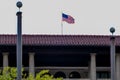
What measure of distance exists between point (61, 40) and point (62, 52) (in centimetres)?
141

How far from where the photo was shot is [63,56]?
56875mm

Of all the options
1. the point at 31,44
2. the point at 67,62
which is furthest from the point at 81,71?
the point at 31,44

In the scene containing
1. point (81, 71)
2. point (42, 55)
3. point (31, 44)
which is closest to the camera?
point (31, 44)

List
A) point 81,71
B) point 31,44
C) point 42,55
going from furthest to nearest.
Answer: point 81,71 → point 42,55 → point 31,44

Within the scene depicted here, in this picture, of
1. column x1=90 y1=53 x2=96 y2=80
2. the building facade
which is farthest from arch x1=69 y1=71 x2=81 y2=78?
column x1=90 y1=53 x2=96 y2=80

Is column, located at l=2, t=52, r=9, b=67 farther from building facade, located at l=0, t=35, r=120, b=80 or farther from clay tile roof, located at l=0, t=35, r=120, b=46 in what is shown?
clay tile roof, located at l=0, t=35, r=120, b=46

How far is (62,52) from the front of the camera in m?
53.4

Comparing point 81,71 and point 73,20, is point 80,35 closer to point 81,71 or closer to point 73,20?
point 73,20

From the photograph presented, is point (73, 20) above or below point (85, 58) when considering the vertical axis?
above

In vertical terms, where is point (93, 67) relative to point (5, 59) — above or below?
below

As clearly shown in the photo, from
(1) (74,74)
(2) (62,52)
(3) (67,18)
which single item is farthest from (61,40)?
(1) (74,74)

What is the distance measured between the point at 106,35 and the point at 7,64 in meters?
10.6

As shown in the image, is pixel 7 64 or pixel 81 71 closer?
pixel 7 64

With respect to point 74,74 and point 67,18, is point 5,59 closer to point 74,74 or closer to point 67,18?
point 67,18
